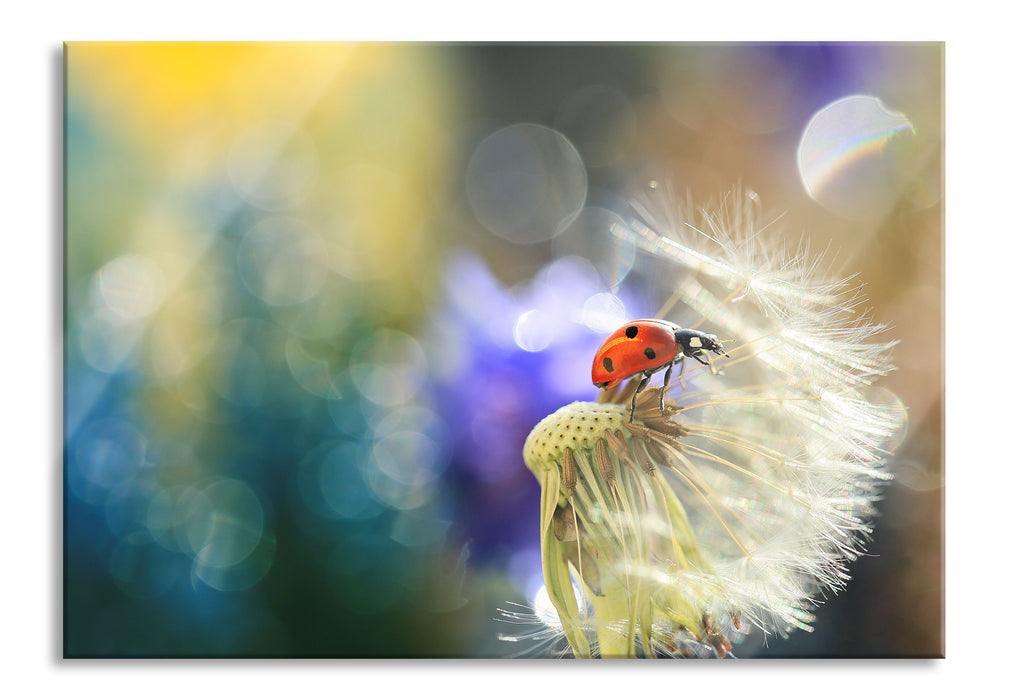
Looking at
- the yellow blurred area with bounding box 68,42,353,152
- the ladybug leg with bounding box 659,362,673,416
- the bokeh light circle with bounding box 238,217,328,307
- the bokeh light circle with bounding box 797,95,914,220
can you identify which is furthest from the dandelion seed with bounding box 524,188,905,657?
the yellow blurred area with bounding box 68,42,353,152

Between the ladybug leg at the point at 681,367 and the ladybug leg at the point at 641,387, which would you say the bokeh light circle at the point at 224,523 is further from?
the ladybug leg at the point at 681,367

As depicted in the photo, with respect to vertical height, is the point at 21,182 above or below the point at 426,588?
above

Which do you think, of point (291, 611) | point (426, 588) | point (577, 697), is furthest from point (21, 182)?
point (577, 697)

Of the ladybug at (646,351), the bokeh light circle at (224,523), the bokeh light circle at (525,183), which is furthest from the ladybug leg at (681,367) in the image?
the bokeh light circle at (224,523)

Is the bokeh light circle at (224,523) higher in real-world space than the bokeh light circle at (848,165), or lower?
lower

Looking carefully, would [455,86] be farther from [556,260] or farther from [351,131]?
[556,260]

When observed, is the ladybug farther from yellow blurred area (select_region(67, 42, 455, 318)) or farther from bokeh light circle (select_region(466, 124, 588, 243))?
yellow blurred area (select_region(67, 42, 455, 318))
